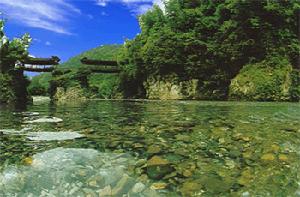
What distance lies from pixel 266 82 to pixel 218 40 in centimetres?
652

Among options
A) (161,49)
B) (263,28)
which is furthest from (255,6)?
(161,49)

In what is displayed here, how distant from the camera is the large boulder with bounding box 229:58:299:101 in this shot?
90.8 feet

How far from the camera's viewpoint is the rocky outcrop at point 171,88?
110 ft

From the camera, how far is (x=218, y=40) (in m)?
32.4

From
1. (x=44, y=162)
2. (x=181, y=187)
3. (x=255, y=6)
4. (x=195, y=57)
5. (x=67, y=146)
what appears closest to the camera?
(x=181, y=187)

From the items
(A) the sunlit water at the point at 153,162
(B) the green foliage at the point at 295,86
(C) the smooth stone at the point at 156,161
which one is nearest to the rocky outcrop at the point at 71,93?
(B) the green foliage at the point at 295,86

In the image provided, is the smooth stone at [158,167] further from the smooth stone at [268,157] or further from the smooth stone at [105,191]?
the smooth stone at [268,157]

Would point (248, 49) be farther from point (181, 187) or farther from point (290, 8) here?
point (181, 187)

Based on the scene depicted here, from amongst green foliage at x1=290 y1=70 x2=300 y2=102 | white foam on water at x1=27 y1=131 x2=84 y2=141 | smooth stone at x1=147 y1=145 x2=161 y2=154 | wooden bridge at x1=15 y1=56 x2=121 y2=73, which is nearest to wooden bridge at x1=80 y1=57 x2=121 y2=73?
wooden bridge at x1=15 y1=56 x2=121 y2=73

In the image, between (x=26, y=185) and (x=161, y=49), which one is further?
(x=161, y=49)

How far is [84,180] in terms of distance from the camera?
5.32 metres

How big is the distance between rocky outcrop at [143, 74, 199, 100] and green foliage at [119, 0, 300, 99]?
0.55 meters

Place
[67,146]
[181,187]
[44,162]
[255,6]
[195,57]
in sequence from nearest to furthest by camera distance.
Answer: [181,187], [44,162], [67,146], [255,6], [195,57]

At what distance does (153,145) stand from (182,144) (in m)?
0.57
